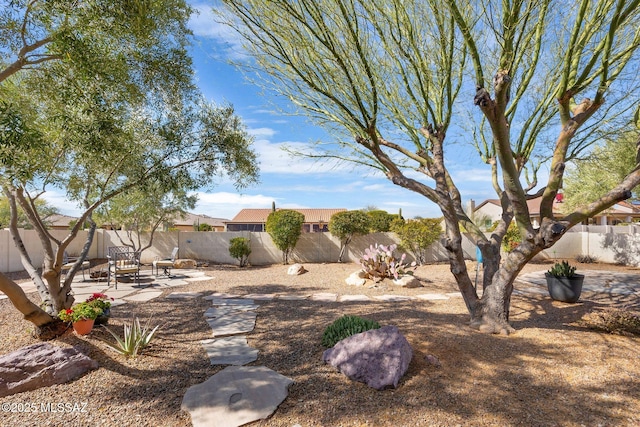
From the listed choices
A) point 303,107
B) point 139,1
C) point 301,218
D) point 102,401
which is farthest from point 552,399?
point 301,218

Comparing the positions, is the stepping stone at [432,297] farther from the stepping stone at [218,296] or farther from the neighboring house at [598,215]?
the neighboring house at [598,215]

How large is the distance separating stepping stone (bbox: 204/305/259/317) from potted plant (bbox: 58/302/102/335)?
1.80 metres

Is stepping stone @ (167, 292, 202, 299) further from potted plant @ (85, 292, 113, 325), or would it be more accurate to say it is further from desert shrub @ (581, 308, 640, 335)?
desert shrub @ (581, 308, 640, 335)

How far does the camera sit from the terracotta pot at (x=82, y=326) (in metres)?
4.50

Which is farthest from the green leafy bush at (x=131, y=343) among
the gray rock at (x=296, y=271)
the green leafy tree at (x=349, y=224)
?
the green leafy tree at (x=349, y=224)

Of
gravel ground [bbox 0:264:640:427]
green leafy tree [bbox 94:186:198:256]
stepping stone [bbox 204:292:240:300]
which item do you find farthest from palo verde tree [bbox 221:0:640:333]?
green leafy tree [bbox 94:186:198:256]

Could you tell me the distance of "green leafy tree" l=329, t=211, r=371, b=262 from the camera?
539 inches

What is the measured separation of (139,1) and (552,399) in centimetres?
581

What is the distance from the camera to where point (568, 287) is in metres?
6.62

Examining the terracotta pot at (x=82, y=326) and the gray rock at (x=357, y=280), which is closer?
the terracotta pot at (x=82, y=326)

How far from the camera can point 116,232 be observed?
14.9 meters

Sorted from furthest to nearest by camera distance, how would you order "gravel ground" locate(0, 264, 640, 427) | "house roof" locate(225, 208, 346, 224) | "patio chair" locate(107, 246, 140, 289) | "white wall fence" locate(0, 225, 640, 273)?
"house roof" locate(225, 208, 346, 224) → "white wall fence" locate(0, 225, 640, 273) → "patio chair" locate(107, 246, 140, 289) → "gravel ground" locate(0, 264, 640, 427)

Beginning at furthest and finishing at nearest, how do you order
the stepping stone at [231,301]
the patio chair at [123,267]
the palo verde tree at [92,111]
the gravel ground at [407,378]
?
the patio chair at [123,267]
the stepping stone at [231,301]
the palo verde tree at [92,111]
the gravel ground at [407,378]

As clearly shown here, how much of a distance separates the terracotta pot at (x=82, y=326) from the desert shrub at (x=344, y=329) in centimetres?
316
